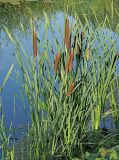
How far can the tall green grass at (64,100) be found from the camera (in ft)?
8.13

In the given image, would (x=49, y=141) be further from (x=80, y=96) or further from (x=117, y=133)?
(x=117, y=133)

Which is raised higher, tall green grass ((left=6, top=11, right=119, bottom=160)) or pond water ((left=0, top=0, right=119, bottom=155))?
pond water ((left=0, top=0, right=119, bottom=155))

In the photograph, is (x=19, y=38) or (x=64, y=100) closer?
(x=64, y=100)

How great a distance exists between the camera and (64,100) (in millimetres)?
2535

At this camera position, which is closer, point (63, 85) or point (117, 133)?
point (63, 85)

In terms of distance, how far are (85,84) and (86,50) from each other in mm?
226

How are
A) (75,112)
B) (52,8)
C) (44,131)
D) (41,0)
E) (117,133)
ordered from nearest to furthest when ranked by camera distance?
(44,131) < (75,112) < (117,133) < (52,8) < (41,0)

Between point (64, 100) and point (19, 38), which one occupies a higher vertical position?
point (19, 38)

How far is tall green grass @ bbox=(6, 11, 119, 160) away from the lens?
8.13 feet

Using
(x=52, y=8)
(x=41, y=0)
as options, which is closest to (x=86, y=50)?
(x=52, y=8)

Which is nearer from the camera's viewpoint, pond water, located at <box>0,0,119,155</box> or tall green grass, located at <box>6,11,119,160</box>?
tall green grass, located at <box>6,11,119,160</box>

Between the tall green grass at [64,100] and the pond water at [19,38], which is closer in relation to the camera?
the tall green grass at [64,100]

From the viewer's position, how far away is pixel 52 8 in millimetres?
10711

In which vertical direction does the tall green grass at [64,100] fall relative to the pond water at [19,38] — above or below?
below
